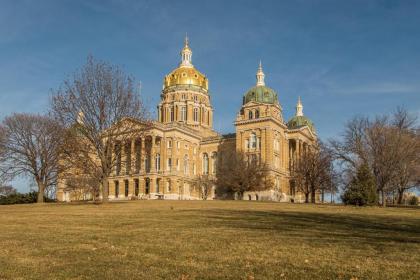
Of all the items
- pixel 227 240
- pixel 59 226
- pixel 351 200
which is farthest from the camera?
pixel 351 200

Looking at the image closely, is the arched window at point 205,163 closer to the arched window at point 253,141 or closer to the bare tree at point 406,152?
the arched window at point 253,141

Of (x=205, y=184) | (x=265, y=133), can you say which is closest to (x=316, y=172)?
(x=265, y=133)

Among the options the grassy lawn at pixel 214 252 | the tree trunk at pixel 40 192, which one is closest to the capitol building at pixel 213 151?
the tree trunk at pixel 40 192

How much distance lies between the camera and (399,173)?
5488cm

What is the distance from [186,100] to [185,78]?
4972 millimetres

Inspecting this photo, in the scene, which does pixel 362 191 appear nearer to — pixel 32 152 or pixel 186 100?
pixel 32 152

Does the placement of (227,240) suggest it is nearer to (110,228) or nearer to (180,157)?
(110,228)

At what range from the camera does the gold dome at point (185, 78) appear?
103438mm

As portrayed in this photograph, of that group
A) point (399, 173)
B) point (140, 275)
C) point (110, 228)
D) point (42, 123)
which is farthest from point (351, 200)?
point (42, 123)

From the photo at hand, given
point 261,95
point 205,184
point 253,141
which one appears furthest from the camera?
point 261,95

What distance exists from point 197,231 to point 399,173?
40812mm

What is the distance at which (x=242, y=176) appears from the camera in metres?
67.9

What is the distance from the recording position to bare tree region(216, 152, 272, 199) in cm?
6806

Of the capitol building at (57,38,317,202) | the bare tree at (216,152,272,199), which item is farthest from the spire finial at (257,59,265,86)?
the bare tree at (216,152,272,199)
